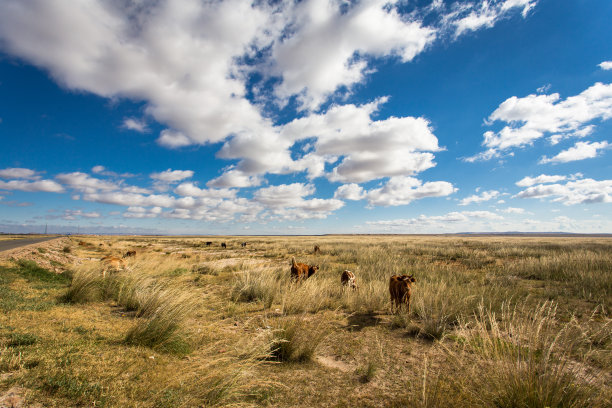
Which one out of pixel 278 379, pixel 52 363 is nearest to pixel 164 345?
pixel 52 363

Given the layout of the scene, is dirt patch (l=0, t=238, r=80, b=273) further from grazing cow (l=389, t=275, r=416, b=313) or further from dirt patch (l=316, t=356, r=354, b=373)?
grazing cow (l=389, t=275, r=416, b=313)

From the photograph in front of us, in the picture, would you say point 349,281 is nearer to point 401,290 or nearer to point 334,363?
point 401,290

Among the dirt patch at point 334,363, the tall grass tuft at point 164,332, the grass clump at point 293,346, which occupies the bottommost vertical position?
the dirt patch at point 334,363

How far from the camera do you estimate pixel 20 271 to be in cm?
901

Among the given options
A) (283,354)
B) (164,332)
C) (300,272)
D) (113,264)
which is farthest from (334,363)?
(113,264)

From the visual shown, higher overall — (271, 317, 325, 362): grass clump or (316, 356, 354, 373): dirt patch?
(271, 317, 325, 362): grass clump

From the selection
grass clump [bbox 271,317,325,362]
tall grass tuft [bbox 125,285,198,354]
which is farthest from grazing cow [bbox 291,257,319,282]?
tall grass tuft [bbox 125,285,198,354]

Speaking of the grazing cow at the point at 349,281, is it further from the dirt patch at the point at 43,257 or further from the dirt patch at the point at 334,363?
the dirt patch at the point at 43,257

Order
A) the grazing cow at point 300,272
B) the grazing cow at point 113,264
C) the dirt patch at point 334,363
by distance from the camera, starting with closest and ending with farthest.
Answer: the dirt patch at point 334,363, the grazing cow at point 300,272, the grazing cow at point 113,264

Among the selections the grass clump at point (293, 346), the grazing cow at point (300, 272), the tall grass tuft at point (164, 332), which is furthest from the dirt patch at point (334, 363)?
the grazing cow at point (300, 272)

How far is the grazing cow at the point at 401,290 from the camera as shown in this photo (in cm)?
614

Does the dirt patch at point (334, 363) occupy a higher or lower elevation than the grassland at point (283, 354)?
lower

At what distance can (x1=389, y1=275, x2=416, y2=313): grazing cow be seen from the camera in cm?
614

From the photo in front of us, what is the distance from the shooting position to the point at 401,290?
6250mm
